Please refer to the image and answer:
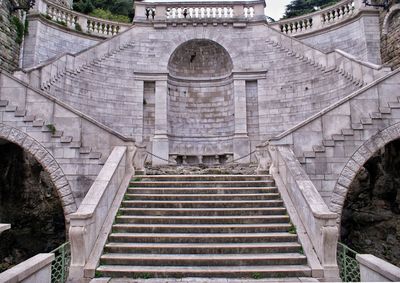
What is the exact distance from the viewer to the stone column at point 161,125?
14664 mm

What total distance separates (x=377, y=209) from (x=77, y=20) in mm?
17148

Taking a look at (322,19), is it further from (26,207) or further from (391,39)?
(26,207)

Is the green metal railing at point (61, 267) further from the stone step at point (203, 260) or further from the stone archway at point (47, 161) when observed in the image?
the stone archway at point (47, 161)

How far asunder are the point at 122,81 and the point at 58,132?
6.81 meters

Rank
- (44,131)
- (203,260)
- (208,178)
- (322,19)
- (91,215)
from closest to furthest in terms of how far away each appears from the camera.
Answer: (203,260) < (91,215) < (208,178) < (44,131) < (322,19)

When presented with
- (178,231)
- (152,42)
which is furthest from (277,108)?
(178,231)

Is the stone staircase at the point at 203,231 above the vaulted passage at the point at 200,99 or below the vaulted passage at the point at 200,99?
below

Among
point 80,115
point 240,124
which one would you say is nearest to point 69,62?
point 80,115

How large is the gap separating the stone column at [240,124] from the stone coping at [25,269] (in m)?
10.4

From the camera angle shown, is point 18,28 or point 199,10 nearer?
point 18,28

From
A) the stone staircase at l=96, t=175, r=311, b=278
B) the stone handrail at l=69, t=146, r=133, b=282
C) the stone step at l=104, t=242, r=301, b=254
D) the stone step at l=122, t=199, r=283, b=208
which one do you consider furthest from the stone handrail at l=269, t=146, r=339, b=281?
the stone handrail at l=69, t=146, r=133, b=282

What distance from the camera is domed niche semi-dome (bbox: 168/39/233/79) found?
54.1 ft

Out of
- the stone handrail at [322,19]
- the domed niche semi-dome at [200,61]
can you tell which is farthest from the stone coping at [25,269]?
the stone handrail at [322,19]

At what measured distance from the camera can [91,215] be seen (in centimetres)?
596
